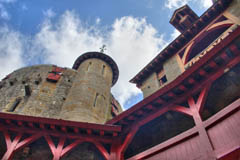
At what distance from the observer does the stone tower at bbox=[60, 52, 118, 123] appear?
468 inches

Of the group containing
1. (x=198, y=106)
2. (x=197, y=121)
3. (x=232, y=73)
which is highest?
(x=232, y=73)

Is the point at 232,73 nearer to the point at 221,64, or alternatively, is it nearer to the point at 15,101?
the point at 221,64

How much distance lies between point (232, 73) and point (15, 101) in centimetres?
1279

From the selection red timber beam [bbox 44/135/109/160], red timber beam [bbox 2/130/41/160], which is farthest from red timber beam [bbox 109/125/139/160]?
red timber beam [bbox 2/130/41/160]

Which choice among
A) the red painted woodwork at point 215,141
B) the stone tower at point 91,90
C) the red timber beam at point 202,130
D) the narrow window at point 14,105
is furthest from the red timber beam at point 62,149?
the narrow window at point 14,105

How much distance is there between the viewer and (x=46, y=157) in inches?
303

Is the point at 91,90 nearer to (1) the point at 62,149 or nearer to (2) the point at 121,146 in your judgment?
(1) the point at 62,149

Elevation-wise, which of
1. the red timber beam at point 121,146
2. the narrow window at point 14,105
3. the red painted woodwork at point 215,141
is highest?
the narrow window at point 14,105

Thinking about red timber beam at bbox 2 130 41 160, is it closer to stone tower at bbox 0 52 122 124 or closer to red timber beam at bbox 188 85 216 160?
stone tower at bbox 0 52 122 124

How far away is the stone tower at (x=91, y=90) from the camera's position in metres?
11.9

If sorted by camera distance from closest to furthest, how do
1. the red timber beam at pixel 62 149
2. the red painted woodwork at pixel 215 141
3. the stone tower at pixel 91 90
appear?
the red painted woodwork at pixel 215 141
the red timber beam at pixel 62 149
the stone tower at pixel 91 90

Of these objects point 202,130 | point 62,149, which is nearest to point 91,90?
point 62,149

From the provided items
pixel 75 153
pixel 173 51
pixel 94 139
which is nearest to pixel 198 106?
pixel 94 139

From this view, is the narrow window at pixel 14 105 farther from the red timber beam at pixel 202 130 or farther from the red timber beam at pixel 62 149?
the red timber beam at pixel 202 130
